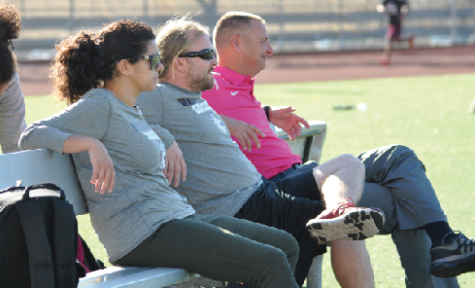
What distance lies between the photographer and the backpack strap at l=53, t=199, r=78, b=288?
229cm

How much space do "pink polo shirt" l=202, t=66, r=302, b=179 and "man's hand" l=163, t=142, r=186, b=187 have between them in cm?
77

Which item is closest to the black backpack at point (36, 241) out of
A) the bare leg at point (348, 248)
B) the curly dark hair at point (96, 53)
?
the curly dark hair at point (96, 53)

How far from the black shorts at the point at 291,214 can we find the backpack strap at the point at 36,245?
3.95 feet

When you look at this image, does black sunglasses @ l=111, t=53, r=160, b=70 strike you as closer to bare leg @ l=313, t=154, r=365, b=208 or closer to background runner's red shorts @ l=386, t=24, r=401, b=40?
bare leg @ l=313, t=154, r=365, b=208

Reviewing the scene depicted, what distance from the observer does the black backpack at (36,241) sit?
2256 millimetres

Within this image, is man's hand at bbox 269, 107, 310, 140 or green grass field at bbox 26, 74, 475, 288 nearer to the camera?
man's hand at bbox 269, 107, 310, 140

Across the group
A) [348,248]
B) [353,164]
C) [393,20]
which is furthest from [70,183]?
[393,20]

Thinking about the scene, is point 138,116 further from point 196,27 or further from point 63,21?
point 63,21

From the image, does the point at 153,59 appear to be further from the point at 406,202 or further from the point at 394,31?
the point at 394,31

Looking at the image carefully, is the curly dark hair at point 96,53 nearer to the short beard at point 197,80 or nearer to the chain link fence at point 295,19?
the short beard at point 197,80

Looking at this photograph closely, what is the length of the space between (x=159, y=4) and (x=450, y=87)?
14738mm

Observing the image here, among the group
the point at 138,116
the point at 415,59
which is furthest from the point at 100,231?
the point at 415,59

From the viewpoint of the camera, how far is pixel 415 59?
24.5m

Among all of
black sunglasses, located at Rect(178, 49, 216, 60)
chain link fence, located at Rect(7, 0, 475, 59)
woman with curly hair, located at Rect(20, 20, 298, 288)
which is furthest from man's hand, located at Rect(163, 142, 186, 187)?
chain link fence, located at Rect(7, 0, 475, 59)
